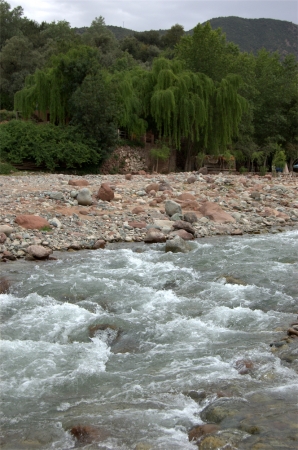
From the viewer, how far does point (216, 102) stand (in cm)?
3022

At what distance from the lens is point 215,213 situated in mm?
15805

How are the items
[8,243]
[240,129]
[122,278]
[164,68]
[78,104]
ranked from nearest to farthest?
[122,278], [8,243], [78,104], [164,68], [240,129]

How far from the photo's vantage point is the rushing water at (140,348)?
16.8 ft

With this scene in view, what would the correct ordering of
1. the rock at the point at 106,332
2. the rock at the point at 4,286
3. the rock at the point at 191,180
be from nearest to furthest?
1. the rock at the point at 106,332
2. the rock at the point at 4,286
3. the rock at the point at 191,180

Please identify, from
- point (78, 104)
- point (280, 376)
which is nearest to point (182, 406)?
point (280, 376)

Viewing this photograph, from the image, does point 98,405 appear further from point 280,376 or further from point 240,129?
point 240,129

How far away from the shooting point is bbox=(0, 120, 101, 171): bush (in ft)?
82.2

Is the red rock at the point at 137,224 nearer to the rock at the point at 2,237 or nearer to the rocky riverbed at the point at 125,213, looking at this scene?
the rocky riverbed at the point at 125,213

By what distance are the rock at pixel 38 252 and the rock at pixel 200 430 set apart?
22.5ft

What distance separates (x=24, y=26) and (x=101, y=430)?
55866 mm

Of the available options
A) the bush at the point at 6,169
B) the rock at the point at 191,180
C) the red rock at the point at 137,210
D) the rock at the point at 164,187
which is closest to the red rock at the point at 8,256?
the red rock at the point at 137,210

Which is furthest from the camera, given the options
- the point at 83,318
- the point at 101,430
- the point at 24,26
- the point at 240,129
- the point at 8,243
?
the point at 24,26

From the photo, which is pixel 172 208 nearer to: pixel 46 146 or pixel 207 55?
pixel 46 146

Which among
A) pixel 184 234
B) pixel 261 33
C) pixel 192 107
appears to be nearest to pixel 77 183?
pixel 184 234
